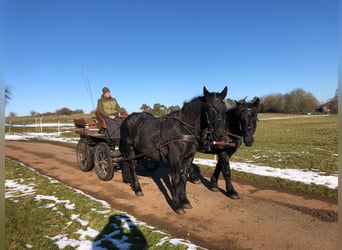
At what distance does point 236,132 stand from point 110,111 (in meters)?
4.17

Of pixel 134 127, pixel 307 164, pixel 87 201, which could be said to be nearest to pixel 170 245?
pixel 87 201

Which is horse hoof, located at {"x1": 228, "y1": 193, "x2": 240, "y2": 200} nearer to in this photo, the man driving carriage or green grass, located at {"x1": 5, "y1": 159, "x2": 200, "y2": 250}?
green grass, located at {"x1": 5, "y1": 159, "x2": 200, "y2": 250}

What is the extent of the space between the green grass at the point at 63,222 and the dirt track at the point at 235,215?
0.42 m

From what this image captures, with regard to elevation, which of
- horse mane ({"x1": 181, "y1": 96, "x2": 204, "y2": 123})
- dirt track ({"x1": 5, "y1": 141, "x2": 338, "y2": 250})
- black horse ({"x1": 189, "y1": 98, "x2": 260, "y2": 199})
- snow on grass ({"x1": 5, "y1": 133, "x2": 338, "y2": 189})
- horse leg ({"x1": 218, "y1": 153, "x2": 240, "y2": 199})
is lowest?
dirt track ({"x1": 5, "y1": 141, "x2": 338, "y2": 250})

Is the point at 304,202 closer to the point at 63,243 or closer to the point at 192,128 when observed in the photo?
the point at 192,128

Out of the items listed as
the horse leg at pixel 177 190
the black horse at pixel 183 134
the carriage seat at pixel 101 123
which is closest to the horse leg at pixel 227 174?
the black horse at pixel 183 134

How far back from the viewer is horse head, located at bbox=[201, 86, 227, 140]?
5039 millimetres

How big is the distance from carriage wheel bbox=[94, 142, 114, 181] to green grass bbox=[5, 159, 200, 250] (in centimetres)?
115

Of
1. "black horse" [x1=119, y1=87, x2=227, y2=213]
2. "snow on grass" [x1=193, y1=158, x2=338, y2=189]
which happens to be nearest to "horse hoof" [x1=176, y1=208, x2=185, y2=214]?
"black horse" [x1=119, y1=87, x2=227, y2=213]

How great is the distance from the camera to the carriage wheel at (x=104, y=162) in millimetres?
7676

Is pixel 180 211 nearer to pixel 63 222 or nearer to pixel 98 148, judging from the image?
pixel 63 222

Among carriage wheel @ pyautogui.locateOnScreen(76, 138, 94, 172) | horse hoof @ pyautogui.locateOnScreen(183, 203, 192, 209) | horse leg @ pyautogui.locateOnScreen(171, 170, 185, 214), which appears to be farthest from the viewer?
carriage wheel @ pyautogui.locateOnScreen(76, 138, 94, 172)

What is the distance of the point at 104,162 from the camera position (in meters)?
7.97

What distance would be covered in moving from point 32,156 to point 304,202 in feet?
39.9
